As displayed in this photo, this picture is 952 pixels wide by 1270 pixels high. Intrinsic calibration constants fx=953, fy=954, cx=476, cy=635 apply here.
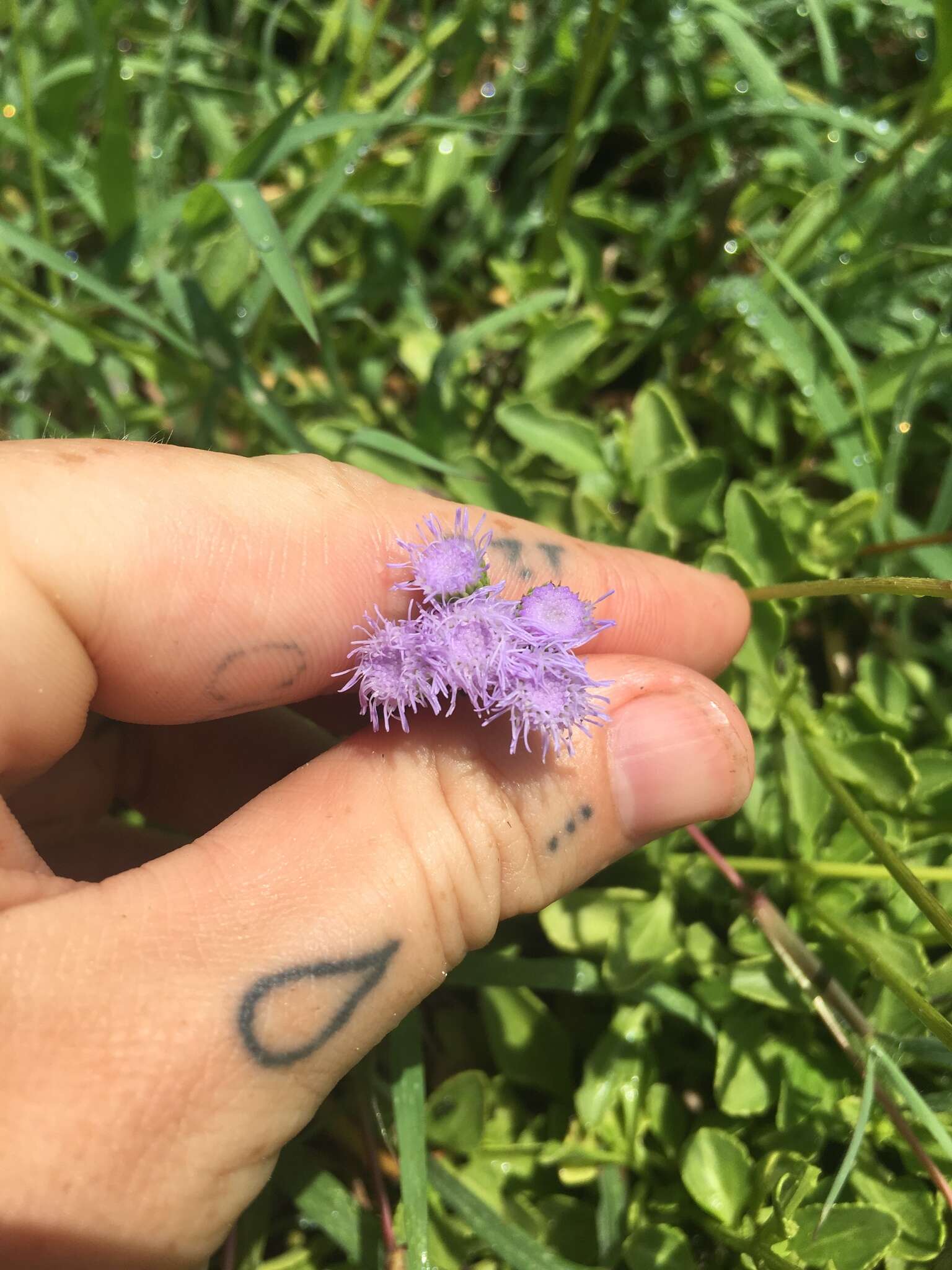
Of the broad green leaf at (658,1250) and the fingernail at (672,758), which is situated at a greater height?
the fingernail at (672,758)

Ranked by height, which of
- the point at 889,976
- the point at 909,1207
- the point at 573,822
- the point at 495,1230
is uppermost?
the point at 573,822

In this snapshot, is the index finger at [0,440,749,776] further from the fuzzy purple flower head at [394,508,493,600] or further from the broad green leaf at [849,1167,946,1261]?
the broad green leaf at [849,1167,946,1261]

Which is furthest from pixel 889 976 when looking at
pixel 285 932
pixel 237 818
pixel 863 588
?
pixel 237 818

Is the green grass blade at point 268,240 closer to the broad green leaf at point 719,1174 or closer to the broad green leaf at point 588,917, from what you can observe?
the broad green leaf at point 588,917

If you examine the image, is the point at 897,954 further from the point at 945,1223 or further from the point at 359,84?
the point at 359,84

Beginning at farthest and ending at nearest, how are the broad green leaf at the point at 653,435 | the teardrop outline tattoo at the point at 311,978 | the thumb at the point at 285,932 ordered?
the broad green leaf at the point at 653,435, the teardrop outline tattoo at the point at 311,978, the thumb at the point at 285,932

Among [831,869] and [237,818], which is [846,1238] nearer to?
[831,869]

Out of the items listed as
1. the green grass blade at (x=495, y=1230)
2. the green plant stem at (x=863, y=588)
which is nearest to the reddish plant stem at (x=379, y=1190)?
the green grass blade at (x=495, y=1230)
